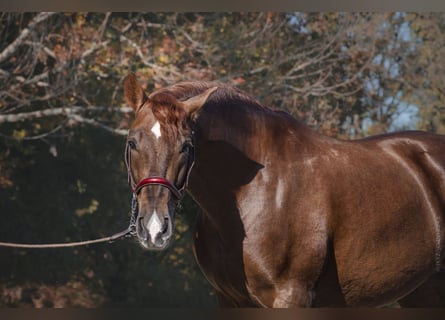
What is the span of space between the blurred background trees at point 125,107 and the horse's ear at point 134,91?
5886 millimetres

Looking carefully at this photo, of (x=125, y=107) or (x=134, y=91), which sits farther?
(x=125, y=107)

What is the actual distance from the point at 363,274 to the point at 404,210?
18.8 inches

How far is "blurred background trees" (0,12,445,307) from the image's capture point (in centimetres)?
995

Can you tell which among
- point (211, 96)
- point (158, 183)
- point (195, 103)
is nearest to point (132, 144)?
point (158, 183)

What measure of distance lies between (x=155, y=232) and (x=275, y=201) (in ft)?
2.52

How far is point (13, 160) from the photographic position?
10047 millimetres

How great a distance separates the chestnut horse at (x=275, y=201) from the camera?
148 inches

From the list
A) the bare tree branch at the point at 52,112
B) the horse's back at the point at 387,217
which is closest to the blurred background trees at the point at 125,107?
the bare tree branch at the point at 52,112

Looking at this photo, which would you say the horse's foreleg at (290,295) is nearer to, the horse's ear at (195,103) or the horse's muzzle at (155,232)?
the horse's muzzle at (155,232)

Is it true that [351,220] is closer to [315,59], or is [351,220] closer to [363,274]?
[363,274]

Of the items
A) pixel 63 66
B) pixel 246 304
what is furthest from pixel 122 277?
pixel 246 304

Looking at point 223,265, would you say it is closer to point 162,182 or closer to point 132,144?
point 162,182

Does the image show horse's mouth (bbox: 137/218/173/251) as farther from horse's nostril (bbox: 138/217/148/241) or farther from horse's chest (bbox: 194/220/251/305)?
horse's chest (bbox: 194/220/251/305)

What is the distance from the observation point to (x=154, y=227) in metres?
3.57
